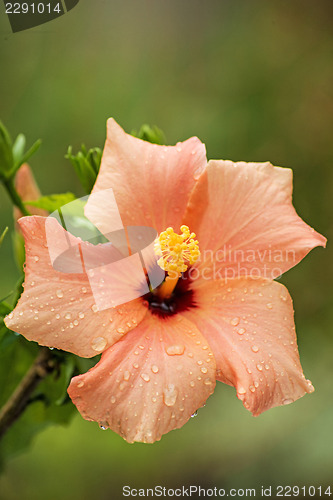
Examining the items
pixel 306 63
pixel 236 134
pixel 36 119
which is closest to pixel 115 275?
pixel 36 119

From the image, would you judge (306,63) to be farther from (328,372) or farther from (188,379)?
(188,379)

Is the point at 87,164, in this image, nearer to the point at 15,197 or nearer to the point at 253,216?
the point at 15,197

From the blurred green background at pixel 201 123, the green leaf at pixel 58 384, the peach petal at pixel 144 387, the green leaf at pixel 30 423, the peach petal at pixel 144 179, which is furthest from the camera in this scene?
the blurred green background at pixel 201 123

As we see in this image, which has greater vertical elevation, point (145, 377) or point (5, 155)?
point (5, 155)

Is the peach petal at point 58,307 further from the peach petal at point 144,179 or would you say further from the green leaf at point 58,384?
the green leaf at point 58,384

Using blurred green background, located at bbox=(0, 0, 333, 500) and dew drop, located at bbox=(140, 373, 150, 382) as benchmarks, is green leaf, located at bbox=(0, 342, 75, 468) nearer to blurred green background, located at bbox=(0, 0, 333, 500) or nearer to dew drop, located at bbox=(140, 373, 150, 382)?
dew drop, located at bbox=(140, 373, 150, 382)

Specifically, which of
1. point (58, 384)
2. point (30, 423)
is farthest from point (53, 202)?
point (30, 423)

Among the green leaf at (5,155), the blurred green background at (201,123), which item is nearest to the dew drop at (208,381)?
the green leaf at (5,155)
